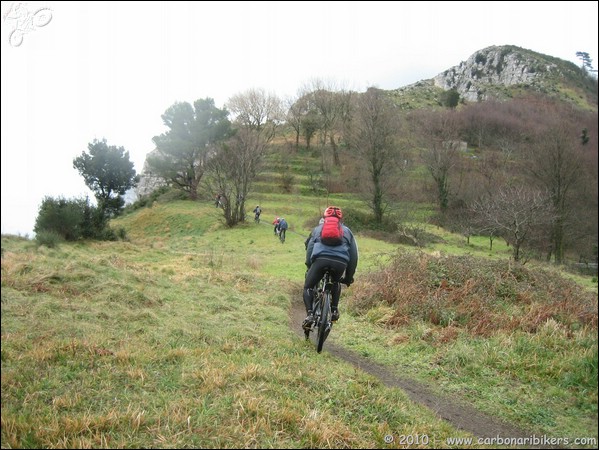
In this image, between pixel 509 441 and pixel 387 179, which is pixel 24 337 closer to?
pixel 509 441

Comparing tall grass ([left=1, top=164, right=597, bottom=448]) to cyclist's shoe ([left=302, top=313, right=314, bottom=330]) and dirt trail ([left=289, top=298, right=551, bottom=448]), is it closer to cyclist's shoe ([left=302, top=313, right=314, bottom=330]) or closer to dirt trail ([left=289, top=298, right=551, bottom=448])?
dirt trail ([left=289, top=298, right=551, bottom=448])

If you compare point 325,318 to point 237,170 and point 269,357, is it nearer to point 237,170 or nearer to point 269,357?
point 269,357

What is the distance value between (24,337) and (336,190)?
47081mm

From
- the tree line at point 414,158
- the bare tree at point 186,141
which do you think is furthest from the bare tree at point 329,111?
the bare tree at point 186,141

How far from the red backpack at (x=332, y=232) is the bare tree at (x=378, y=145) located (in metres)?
32.3

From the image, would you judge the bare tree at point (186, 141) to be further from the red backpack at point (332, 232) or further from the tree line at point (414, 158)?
the red backpack at point (332, 232)

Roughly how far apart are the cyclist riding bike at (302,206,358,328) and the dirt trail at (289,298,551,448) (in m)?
1.00

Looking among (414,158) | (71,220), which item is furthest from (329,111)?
(71,220)

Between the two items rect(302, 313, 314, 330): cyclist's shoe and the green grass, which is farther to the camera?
rect(302, 313, 314, 330): cyclist's shoe

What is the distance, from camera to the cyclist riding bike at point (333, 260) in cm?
612

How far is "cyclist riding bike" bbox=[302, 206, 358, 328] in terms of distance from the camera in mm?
6121

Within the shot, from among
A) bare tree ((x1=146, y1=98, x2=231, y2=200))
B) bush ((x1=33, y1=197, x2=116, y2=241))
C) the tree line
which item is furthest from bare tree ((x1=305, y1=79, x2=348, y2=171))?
bush ((x1=33, y1=197, x2=116, y2=241))

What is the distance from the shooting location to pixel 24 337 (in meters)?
4.99

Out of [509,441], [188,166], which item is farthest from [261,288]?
[188,166]
